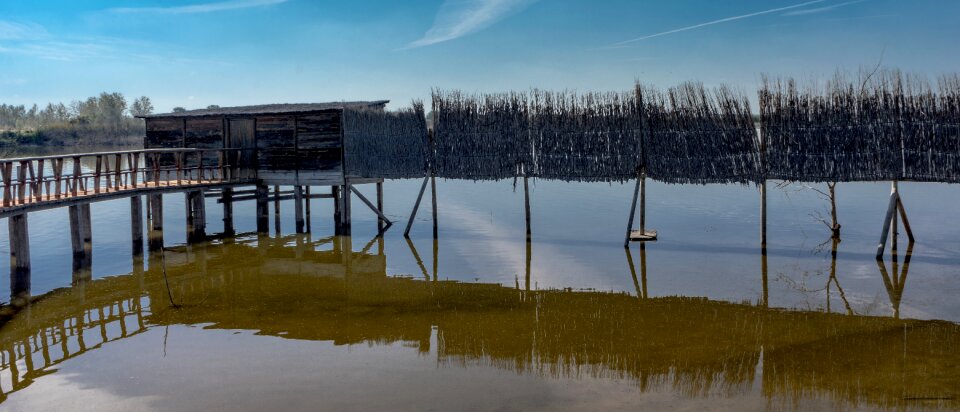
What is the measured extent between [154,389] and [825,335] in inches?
326

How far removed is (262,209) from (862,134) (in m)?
14.9

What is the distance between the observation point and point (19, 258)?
1346cm

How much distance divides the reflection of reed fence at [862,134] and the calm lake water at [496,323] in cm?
183

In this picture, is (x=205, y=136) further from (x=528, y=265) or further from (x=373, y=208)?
(x=528, y=265)

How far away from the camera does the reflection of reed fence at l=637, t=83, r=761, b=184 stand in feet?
54.7

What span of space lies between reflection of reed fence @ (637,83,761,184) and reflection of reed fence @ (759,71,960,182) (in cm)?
49

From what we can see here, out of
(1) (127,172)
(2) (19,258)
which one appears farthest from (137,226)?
(2) (19,258)

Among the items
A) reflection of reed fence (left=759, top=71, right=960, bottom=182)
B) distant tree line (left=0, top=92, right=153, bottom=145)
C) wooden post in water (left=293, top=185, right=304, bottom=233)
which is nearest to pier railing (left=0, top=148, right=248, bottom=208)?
wooden post in water (left=293, top=185, right=304, bottom=233)

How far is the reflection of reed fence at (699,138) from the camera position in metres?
16.7

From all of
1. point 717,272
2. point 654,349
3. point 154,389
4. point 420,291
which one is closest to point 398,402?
point 154,389

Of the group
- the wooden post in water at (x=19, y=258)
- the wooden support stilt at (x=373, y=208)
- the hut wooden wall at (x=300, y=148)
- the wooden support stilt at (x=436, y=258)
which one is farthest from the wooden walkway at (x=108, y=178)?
the wooden support stilt at (x=436, y=258)

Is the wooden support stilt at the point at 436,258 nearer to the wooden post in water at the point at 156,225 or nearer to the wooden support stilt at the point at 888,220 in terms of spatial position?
the wooden post in water at the point at 156,225

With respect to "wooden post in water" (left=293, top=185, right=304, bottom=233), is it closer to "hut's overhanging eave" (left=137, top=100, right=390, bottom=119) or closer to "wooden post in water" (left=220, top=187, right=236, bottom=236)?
"wooden post in water" (left=220, top=187, right=236, bottom=236)

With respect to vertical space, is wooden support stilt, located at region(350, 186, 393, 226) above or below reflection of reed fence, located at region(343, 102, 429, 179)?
below
